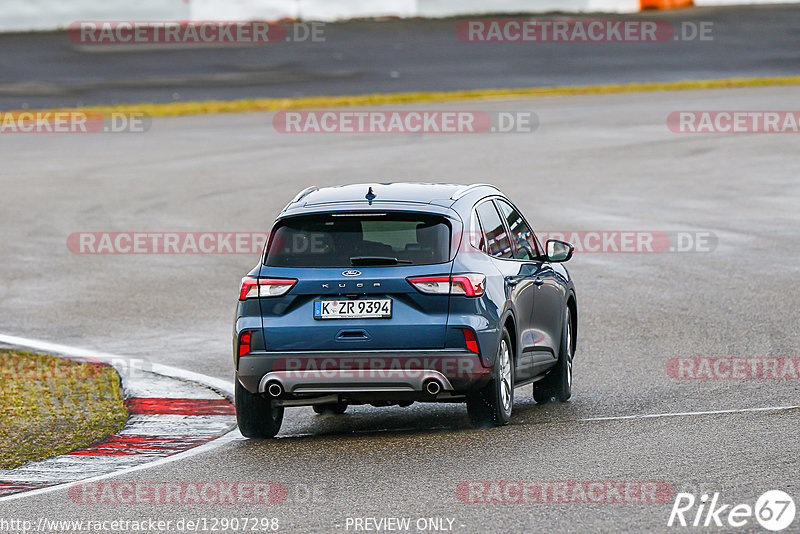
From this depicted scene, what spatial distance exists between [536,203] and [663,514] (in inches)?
616

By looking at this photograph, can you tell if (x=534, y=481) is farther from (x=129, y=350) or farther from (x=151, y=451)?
(x=129, y=350)

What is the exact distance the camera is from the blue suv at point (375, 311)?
907 centimetres

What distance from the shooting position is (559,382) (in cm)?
1088

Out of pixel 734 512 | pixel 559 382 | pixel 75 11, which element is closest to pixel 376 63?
pixel 75 11

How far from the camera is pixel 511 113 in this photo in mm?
34656

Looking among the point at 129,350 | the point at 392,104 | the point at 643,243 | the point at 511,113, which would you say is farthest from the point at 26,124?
the point at 129,350

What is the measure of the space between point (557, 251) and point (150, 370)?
405 centimetres
